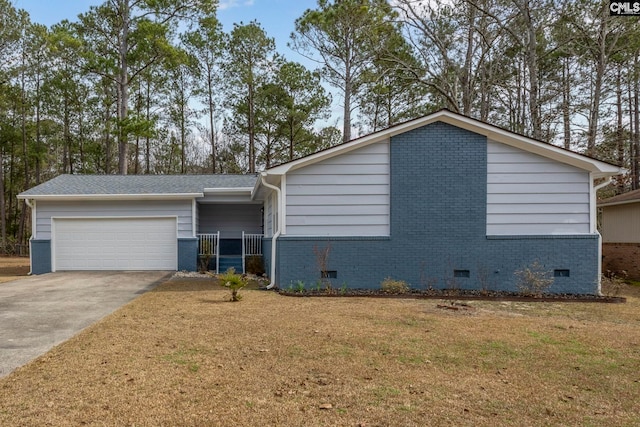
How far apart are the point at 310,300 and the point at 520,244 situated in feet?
15.8

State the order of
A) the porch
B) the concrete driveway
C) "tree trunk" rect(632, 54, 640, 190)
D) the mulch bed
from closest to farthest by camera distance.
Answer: the concrete driveway, the mulch bed, the porch, "tree trunk" rect(632, 54, 640, 190)

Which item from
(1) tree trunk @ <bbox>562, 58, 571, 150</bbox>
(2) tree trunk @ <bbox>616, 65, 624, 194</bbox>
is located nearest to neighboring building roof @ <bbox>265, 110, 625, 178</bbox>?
(1) tree trunk @ <bbox>562, 58, 571, 150</bbox>

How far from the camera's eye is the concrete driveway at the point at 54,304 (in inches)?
204

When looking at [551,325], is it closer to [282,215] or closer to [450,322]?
[450,322]

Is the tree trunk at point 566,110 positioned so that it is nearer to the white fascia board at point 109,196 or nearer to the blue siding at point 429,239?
the blue siding at point 429,239

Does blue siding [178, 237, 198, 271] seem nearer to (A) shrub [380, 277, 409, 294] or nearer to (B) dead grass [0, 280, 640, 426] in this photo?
(B) dead grass [0, 280, 640, 426]

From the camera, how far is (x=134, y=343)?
521 centimetres

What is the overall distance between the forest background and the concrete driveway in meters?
11.5

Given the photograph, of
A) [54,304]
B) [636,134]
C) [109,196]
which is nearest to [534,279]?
[54,304]

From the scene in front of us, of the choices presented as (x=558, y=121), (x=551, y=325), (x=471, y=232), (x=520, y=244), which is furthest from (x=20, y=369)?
(x=558, y=121)

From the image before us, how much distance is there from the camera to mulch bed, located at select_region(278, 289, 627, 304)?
8.87 meters

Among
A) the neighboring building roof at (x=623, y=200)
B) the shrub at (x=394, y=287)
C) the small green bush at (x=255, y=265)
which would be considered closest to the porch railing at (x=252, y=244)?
the small green bush at (x=255, y=265)

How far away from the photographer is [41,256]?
13.7 meters

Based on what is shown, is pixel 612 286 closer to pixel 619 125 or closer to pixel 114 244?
pixel 114 244
